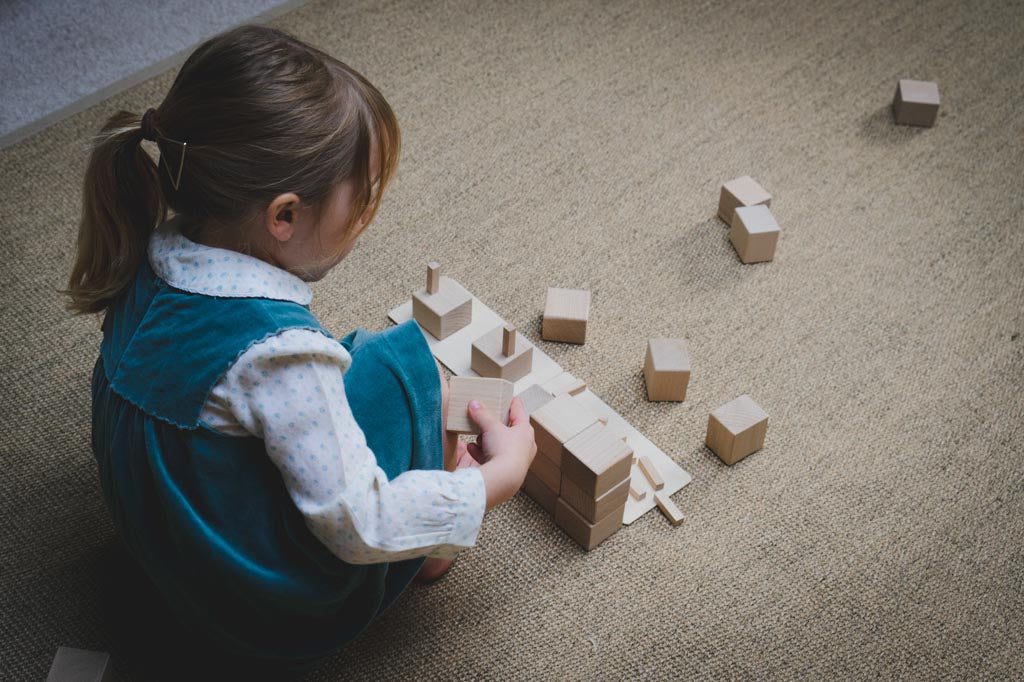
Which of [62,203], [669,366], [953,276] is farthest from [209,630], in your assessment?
[953,276]

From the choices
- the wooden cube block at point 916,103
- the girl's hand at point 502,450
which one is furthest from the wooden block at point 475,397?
the wooden cube block at point 916,103

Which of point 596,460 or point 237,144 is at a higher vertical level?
point 237,144

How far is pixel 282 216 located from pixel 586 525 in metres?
0.51

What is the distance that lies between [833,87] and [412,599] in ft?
4.16

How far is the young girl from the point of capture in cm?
90

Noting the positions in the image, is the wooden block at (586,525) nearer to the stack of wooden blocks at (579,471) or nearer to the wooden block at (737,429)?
the stack of wooden blocks at (579,471)

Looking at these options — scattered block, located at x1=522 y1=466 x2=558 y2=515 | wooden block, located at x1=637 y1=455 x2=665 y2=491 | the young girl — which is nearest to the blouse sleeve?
the young girl

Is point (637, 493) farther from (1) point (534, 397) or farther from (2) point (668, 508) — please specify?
(1) point (534, 397)

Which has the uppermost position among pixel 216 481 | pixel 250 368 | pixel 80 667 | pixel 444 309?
pixel 250 368

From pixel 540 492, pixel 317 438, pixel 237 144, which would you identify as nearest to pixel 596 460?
pixel 540 492

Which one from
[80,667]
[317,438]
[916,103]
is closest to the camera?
[317,438]

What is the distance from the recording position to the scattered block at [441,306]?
1.43 meters

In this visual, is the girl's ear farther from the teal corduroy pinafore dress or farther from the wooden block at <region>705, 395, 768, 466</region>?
the wooden block at <region>705, 395, 768, 466</region>

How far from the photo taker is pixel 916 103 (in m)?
1.79
